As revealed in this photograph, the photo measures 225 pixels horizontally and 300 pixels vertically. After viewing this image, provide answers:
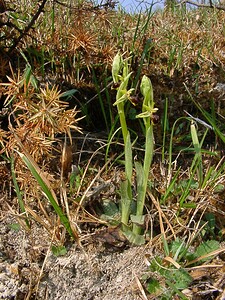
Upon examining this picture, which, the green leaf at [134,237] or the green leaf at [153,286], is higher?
the green leaf at [134,237]

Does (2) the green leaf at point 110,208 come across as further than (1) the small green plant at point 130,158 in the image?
Yes

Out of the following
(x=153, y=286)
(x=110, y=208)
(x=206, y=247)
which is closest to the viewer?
(x=153, y=286)

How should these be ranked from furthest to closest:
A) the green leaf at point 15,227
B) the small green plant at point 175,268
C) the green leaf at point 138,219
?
the green leaf at point 15,227
the green leaf at point 138,219
the small green plant at point 175,268

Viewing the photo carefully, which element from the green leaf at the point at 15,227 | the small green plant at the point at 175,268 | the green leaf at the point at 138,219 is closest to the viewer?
the small green plant at the point at 175,268

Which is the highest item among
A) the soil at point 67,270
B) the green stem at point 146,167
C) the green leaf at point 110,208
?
the green stem at point 146,167

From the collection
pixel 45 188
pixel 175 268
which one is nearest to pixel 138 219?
pixel 175 268

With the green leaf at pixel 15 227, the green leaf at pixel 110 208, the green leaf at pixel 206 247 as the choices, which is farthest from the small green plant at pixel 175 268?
the green leaf at pixel 15 227

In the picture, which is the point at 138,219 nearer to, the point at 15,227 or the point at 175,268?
the point at 175,268

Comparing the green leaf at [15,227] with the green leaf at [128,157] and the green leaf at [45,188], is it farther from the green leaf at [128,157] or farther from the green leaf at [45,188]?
the green leaf at [128,157]

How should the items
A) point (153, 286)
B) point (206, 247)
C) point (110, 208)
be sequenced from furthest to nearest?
point (110, 208), point (206, 247), point (153, 286)

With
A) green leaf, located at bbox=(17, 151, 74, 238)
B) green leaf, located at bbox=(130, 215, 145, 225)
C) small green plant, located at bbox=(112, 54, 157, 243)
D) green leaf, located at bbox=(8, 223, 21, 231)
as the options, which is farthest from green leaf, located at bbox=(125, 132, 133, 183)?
green leaf, located at bbox=(8, 223, 21, 231)
